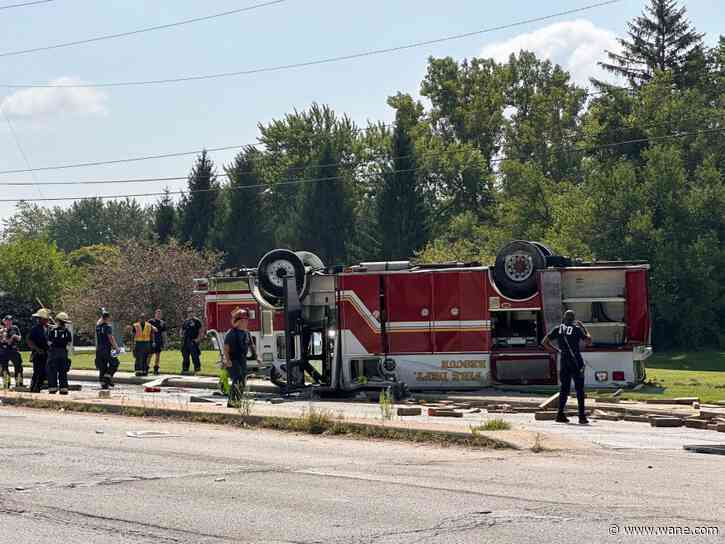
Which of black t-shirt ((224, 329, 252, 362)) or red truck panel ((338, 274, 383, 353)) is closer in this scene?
black t-shirt ((224, 329, 252, 362))

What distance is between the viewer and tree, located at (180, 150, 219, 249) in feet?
255

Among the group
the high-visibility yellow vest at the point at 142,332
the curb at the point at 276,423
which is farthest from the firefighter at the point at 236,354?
the high-visibility yellow vest at the point at 142,332

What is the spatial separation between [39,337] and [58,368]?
103 centimetres

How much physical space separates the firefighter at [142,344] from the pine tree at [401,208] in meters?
37.4

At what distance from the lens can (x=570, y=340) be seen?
653 inches

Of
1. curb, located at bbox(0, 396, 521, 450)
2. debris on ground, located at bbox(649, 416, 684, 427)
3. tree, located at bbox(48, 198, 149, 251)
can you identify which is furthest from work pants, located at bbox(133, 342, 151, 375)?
tree, located at bbox(48, 198, 149, 251)

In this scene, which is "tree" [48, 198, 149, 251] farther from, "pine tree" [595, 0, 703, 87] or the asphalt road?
the asphalt road

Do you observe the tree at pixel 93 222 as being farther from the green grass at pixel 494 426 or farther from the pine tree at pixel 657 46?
the green grass at pixel 494 426

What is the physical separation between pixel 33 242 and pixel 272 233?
22.3 m

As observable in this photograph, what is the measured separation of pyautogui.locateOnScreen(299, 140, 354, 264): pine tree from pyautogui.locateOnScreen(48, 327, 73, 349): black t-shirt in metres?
50.0

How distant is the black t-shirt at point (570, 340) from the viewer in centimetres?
1648

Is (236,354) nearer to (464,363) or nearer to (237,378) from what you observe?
(237,378)

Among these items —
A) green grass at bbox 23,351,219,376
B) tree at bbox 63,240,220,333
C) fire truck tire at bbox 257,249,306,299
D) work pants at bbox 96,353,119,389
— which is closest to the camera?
fire truck tire at bbox 257,249,306,299

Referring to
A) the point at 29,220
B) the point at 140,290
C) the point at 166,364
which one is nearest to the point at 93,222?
the point at 29,220
